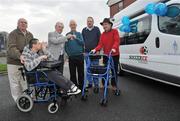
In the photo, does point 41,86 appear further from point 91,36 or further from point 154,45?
point 154,45

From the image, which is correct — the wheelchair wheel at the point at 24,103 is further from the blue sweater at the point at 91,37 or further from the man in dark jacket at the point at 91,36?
the blue sweater at the point at 91,37

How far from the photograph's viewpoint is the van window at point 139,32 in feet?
23.9

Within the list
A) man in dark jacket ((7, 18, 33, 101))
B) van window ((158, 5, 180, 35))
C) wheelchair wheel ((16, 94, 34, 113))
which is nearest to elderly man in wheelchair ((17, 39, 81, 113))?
wheelchair wheel ((16, 94, 34, 113))

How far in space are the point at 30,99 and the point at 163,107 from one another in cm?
251

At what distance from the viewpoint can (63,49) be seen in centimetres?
676

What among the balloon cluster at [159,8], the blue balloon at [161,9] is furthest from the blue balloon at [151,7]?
the blue balloon at [161,9]

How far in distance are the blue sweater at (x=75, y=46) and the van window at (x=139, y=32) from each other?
1.64 m

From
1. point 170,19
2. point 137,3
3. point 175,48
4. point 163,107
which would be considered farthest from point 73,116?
point 137,3

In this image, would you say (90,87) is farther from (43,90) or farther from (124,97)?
(43,90)

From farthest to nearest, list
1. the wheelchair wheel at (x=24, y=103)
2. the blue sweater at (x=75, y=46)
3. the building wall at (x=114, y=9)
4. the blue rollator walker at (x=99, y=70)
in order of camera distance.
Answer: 1. the building wall at (x=114, y=9)
2. the blue sweater at (x=75, y=46)
3. the blue rollator walker at (x=99, y=70)
4. the wheelchair wheel at (x=24, y=103)

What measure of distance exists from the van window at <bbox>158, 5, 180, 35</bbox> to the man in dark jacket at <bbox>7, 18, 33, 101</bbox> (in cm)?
280

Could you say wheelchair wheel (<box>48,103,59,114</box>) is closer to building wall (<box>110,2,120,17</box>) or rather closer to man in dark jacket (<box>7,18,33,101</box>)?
man in dark jacket (<box>7,18,33,101</box>)

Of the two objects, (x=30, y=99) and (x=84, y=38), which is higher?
(x=84, y=38)

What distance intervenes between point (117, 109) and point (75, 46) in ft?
6.44
